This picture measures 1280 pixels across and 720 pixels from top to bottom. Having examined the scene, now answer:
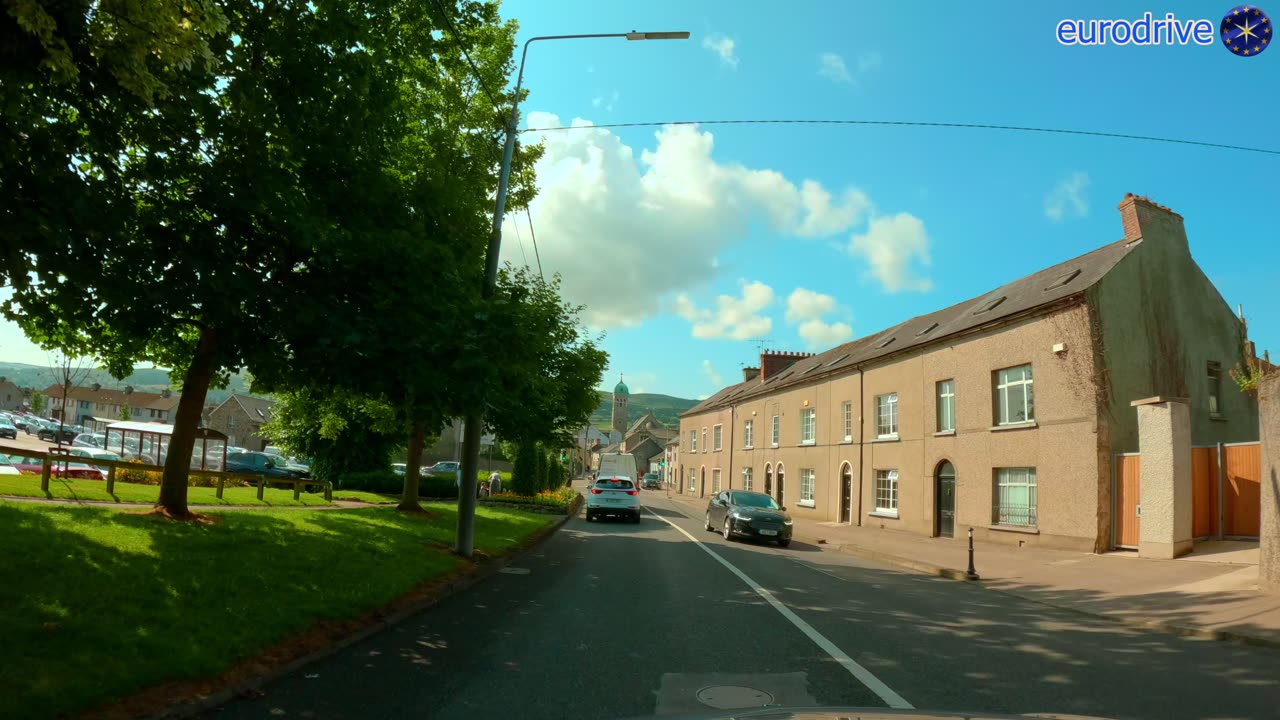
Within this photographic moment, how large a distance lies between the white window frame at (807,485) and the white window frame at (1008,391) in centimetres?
1299

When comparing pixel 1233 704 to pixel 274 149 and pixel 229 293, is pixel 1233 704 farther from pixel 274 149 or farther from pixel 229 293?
pixel 274 149

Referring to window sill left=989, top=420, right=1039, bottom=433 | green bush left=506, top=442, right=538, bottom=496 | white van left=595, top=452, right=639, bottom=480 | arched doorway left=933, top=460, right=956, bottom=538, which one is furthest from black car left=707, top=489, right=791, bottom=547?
white van left=595, top=452, right=639, bottom=480

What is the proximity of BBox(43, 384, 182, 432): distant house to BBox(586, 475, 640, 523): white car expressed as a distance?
94516 millimetres

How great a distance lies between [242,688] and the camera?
5.14m

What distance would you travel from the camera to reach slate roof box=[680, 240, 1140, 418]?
19.1m

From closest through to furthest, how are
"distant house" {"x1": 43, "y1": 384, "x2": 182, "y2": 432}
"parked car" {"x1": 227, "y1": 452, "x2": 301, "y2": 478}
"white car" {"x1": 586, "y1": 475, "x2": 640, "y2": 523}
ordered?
1. "white car" {"x1": 586, "y1": 475, "x2": 640, "y2": 523}
2. "parked car" {"x1": 227, "y1": 452, "x2": 301, "y2": 478}
3. "distant house" {"x1": 43, "y1": 384, "x2": 182, "y2": 432}

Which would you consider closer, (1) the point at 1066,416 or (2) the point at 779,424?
(1) the point at 1066,416

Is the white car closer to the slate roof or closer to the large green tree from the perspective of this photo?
the slate roof

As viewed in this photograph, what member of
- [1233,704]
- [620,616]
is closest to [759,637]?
[620,616]

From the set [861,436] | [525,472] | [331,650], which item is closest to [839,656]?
[331,650]

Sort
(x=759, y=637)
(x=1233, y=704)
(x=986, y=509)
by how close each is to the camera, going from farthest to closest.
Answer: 1. (x=986, y=509)
2. (x=759, y=637)
3. (x=1233, y=704)

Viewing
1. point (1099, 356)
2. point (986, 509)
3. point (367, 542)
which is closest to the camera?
→ point (367, 542)

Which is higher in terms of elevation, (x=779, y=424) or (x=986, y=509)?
(x=779, y=424)

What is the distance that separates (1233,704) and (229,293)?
985cm
